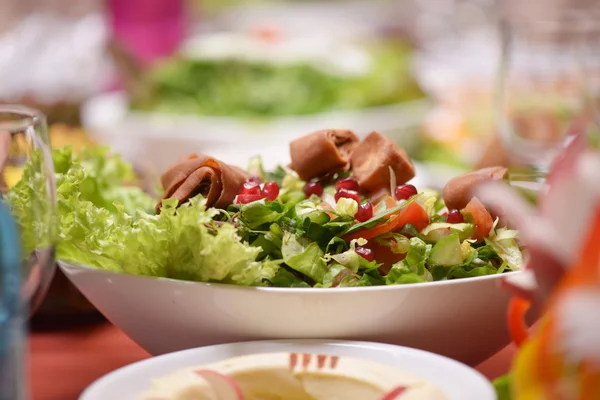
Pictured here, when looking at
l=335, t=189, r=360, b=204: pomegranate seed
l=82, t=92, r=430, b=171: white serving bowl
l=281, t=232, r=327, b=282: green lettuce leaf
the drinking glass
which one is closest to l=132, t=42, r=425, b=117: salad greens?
l=82, t=92, r=430, b=171: white serving bowl

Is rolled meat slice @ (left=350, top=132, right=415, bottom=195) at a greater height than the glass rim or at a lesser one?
lesser

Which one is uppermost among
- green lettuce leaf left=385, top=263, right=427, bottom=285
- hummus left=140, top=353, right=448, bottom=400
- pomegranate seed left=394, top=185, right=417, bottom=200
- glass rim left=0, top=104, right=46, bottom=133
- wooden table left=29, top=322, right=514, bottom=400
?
glass rim left=0, top=104, right=46, bottom=133

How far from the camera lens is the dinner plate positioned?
759mm

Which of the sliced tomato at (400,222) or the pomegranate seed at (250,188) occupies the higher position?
the pomegranate seed at (250,188)

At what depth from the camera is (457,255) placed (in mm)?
968

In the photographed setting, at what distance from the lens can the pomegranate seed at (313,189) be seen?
1148mm

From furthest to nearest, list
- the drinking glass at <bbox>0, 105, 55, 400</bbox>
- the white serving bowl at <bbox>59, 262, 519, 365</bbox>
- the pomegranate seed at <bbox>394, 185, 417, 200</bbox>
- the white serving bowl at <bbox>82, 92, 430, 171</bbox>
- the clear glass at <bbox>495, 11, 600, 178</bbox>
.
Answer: the white serving bowl at <bbox>82, 92, 430, 171</bbox> < the clear glass at <bbox>495, 11, 600, 178</bbox> < the pomegranate seed at <bbox>394, 185, 417, 200</bbox> < the white serving bowl at <bbox>59, 262, 519, 365</bbox> < the drinking glass at <bbox>0, 105, 55, 400</bbox>

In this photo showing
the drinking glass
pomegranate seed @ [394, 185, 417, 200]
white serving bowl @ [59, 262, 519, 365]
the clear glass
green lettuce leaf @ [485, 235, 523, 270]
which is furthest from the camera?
the clear glass

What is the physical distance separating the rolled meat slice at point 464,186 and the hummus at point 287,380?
0.34 meters

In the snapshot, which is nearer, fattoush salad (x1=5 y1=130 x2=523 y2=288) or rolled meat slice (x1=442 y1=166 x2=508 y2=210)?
fattoush salad (x1=5 y1=130 x2=523 y2=288)

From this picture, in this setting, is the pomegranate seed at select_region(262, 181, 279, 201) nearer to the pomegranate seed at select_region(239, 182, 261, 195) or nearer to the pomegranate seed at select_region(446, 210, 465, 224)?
the pomegranate seed at select_region(239, 182, 261, 195)

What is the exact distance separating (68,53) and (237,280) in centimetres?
297

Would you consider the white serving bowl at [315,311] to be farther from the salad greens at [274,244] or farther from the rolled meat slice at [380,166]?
the rolled meat slice at [380,166]

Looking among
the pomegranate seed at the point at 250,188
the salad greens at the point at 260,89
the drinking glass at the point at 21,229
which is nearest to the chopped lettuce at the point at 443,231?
the pomegranate seed at the point at 250,188
